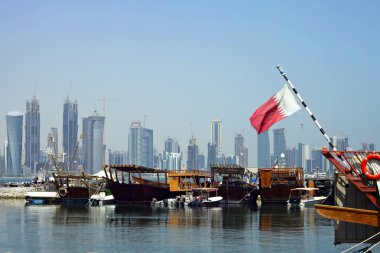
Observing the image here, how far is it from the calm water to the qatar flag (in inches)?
492

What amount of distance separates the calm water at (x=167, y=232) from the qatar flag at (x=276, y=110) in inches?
492

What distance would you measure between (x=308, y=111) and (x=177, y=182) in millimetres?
70175

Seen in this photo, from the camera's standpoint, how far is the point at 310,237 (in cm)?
5253

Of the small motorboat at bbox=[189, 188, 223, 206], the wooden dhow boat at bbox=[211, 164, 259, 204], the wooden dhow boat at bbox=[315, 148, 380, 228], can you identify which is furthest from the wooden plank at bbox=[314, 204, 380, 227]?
the wooden dhow boat at bbox=[211, 164, 259, 204]

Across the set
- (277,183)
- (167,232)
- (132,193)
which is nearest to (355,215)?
(167,232)

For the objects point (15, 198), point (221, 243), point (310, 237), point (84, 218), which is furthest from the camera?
point (15, 198)

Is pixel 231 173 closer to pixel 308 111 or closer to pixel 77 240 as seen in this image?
pixel 77 240

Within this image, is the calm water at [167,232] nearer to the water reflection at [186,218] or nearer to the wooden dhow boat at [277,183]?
the water reflection at [186,218]

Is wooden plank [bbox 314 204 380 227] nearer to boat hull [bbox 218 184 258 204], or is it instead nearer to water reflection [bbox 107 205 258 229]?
water reflection [bbox 107 205 258 229]

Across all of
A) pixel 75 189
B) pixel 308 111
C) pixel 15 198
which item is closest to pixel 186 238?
pixel 308 111

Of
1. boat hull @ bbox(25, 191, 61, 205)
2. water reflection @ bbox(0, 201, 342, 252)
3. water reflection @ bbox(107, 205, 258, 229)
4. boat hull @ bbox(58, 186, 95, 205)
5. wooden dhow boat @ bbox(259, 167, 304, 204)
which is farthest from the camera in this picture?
boat hull @ bbox(25, 191, 61, 205)

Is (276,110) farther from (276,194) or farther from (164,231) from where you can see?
(276,194)

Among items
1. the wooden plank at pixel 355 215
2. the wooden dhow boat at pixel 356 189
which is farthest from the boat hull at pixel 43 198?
the wooden plank at pixel 355 215

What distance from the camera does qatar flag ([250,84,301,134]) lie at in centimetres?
3452
